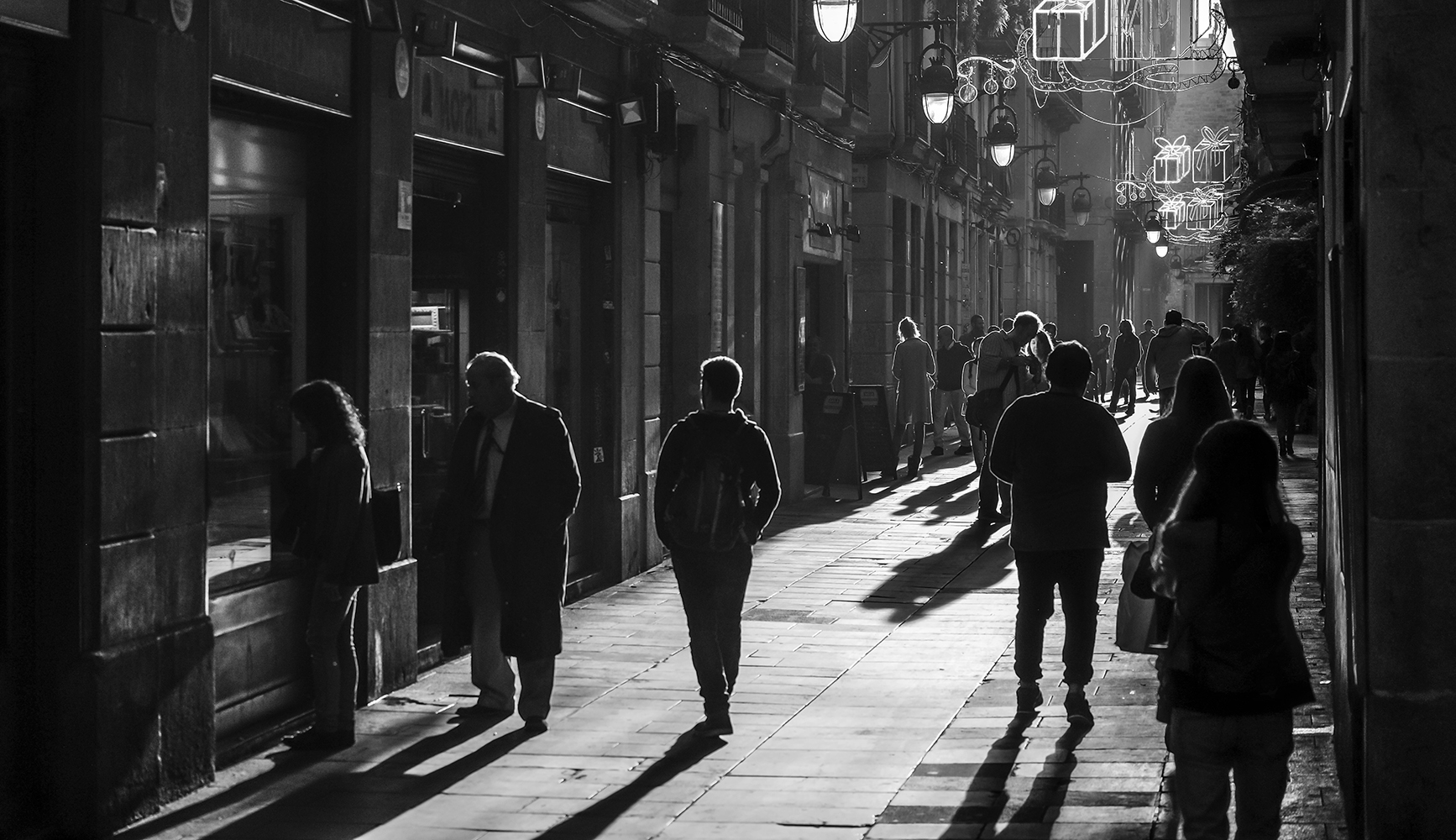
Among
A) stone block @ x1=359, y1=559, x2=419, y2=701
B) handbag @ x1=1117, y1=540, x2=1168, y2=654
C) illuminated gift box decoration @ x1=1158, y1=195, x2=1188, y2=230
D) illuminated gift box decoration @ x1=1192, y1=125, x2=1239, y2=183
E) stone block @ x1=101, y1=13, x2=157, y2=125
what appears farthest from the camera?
illuminated gift box decoration @ x1=1158, y1=195, x2=1188, y2=230

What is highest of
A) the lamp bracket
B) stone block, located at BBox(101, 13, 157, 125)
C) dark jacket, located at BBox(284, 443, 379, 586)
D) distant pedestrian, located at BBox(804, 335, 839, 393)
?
the lamp bracket

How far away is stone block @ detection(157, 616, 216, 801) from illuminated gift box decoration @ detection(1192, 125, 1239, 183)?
953 inches

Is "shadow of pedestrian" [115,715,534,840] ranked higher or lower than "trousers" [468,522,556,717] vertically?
lower

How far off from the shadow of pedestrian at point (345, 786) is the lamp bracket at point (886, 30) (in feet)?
44.9

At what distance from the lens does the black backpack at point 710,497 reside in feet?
27.1

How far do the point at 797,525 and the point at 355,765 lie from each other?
968 cm

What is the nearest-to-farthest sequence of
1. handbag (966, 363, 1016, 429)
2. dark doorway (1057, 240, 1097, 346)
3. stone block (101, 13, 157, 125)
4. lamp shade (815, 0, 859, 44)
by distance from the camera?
stone block (101, 13, 157, 125), handbag (966, 363, 1016, 429), lamp shade (815, 0, 859, 44), dark doorway (1057, 240, 1097, 346)

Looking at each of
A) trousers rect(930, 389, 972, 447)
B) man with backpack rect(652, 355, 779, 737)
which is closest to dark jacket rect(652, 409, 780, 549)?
man with backpack rect(652, 355, 779, 737)

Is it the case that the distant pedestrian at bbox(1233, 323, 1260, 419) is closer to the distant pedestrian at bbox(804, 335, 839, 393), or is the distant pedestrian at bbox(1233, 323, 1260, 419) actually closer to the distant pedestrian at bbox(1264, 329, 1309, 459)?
the distant pedestrian at bbox(1264, 329, 1309, 459)

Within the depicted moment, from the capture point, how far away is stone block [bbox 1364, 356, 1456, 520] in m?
5.66

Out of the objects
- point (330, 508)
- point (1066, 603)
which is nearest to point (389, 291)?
point (330, 508)

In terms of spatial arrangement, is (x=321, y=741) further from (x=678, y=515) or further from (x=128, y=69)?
(x=128, y=69)

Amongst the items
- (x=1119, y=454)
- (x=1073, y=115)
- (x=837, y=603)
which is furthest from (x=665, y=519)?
(x=1073, y=115)

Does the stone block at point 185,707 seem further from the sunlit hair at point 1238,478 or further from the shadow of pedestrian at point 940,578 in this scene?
the shadow of pedestrian at point 940,578
